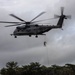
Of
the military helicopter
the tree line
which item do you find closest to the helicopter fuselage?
the military helicopter

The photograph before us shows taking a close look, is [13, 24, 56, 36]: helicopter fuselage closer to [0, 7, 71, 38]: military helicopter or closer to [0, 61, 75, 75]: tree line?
[0, 7, 71, 38]: military helicopter

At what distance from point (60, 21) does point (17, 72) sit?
74.7 metres

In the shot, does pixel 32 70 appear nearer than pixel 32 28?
No

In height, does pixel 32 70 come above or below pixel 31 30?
below

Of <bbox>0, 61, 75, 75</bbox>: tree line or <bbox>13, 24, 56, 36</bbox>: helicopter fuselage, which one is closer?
<bbox>13, 24, 56, 36</bbox>: helicopter fuselage

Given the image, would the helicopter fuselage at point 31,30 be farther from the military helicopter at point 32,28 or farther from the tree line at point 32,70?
the tree line at point 32,70

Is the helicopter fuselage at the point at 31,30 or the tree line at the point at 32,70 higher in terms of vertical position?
the helicopter fuselage at the point at 31,30

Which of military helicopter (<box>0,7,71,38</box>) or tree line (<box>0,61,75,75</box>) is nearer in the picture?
military helicopter (<box>0,7,71,38</box>)

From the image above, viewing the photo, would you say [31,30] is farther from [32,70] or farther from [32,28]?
[32,70]

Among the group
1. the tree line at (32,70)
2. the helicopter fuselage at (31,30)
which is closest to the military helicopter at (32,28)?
the helicopter fuselage at (31,30)

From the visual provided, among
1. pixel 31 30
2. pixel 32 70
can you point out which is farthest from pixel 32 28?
pixel 32 70

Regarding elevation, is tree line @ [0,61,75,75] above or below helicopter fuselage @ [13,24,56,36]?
below

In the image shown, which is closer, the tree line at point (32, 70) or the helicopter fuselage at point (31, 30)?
the helicopter fuselage at point (31, 30)

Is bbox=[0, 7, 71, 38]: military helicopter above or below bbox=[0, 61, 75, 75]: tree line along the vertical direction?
above
